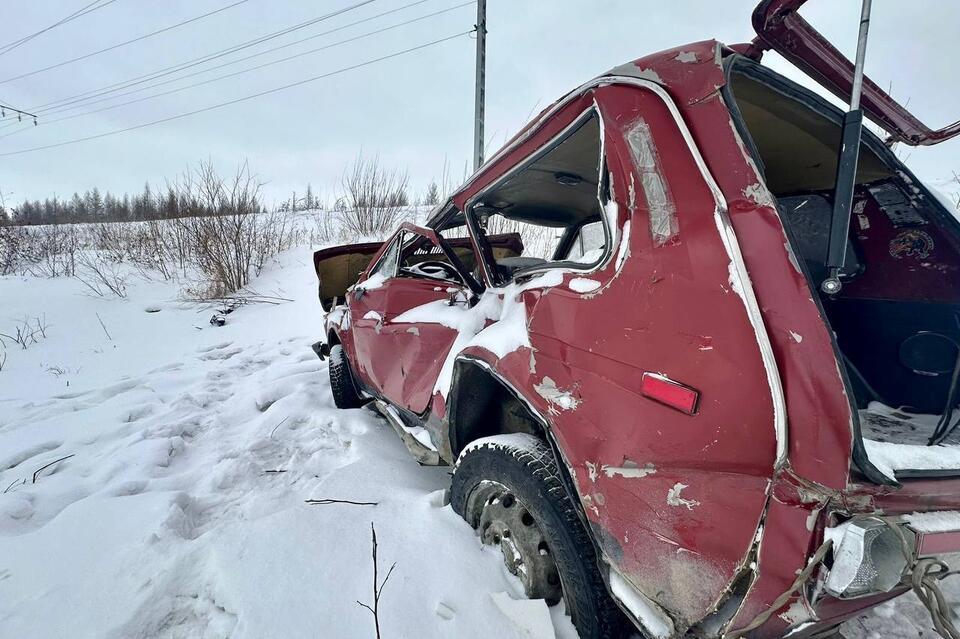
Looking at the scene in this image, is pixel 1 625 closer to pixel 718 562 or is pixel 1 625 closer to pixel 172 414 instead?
pixel 172 414

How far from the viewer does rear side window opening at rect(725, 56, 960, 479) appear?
1381 mm

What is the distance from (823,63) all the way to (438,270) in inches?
78.6

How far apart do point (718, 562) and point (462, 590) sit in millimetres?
910

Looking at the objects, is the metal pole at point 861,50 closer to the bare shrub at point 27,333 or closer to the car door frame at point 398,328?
the car door frame at point 398,328

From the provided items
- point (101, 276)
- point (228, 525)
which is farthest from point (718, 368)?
point (101, 276)

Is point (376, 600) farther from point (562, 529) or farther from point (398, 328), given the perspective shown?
point (398, 328)

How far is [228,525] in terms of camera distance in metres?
1.87

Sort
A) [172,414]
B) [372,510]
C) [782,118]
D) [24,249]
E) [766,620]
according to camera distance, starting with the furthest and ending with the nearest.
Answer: [24,249], [172,414], [372,510], [782,118], [766,620]

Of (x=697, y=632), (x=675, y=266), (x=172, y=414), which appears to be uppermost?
(x=675, y=266)

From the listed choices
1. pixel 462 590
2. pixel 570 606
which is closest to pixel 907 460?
pixel 570 606

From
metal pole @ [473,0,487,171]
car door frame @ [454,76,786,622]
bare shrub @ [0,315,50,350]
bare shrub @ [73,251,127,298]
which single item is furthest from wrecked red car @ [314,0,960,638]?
bare shrub @ [73,251,127,298]

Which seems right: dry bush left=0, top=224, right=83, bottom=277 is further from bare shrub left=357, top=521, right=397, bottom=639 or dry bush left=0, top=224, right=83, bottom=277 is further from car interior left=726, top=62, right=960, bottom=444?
car interior left=726, top=62, right=960, bottom=444

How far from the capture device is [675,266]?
0.97m

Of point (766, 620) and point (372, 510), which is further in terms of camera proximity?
point (372, 510)
